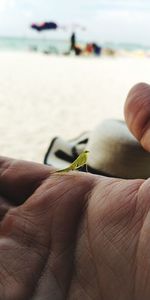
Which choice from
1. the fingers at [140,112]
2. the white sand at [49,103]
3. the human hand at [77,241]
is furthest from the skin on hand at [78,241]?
the white sand at [49,103]

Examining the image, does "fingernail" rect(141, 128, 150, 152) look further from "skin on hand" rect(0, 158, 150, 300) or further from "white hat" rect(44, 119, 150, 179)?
"white hat" rect(44, 119, 150, 179)

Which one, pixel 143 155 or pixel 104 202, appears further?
pixel 143 155

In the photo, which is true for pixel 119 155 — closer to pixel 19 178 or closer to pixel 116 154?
pixel 116 154

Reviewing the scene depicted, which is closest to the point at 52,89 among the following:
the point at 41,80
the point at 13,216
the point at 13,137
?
the point at 41,80

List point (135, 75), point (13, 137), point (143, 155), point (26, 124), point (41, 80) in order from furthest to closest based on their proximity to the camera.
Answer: point (135, 75) → point (41, 80) → point (26, 124) → point (13, 137) → point (143, 155)

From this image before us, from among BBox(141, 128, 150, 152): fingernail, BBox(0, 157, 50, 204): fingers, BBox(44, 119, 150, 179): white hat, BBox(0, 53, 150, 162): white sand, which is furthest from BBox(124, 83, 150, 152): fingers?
BBox(0, 53, 150, 162): white sand

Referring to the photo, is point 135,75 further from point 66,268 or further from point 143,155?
point 66,268

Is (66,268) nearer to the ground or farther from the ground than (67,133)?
farther from the ground
